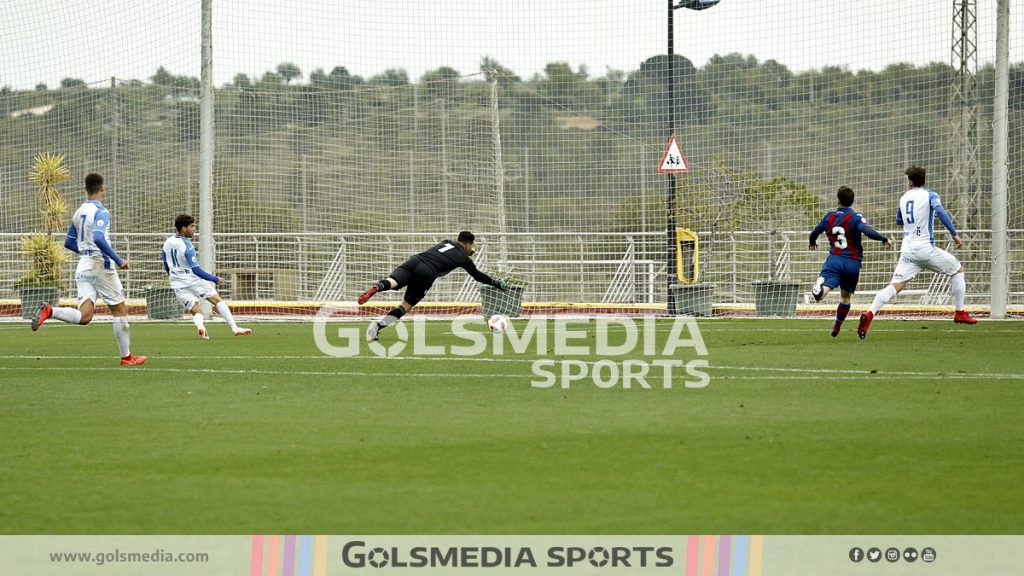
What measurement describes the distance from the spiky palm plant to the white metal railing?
2098 mm

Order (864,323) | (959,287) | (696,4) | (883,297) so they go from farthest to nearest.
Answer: (696,4) < (959,287) < (883,297) < (864,323)

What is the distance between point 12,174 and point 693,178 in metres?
16.6

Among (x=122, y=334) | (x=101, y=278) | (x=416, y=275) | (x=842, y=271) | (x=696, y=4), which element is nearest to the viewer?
(x=122, y=334)

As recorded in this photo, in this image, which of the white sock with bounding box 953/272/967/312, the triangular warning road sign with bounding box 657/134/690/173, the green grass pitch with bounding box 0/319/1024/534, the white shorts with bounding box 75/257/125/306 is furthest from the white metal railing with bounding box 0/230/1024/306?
the green grass pitch with bounding box 0/319/1024/534

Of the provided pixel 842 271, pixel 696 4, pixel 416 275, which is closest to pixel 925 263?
pixel 842 271

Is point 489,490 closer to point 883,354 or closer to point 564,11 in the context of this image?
point 883,354

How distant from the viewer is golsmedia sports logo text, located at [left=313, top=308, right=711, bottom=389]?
10.9m

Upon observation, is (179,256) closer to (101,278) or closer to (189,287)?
(189,287)

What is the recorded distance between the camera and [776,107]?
26.3m
